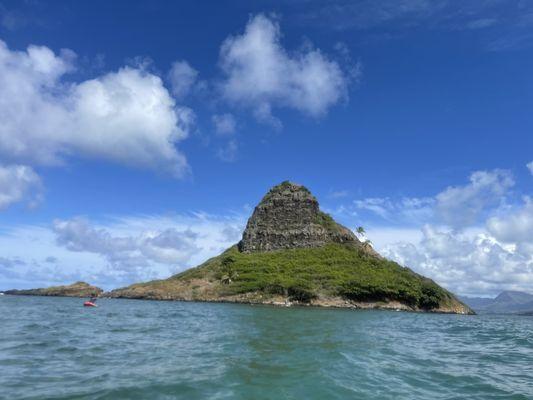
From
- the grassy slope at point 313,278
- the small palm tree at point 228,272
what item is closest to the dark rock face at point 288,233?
the grassy slope at point 313,278

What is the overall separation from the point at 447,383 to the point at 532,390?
3.62m

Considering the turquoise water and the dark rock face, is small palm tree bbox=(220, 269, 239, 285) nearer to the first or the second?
the dark rock face

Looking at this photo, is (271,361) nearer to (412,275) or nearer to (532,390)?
(532,390)

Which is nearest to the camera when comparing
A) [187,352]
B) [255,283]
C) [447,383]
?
[447,383]

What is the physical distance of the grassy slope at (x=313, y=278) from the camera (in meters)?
146

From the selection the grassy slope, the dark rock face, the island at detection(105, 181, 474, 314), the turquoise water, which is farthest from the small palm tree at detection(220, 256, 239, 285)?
the turquoise water

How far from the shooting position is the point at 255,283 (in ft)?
495

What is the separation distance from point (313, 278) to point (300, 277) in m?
4.49

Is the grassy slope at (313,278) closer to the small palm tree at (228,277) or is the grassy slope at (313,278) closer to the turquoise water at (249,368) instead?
the small palm tree at (228,277)

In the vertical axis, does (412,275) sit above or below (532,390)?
above

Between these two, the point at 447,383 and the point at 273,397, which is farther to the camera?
the point at 447,383

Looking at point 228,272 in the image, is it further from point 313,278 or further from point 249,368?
point 249,368

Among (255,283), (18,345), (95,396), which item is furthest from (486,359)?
(255,283)

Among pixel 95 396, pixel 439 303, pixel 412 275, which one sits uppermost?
pixel 412 275
